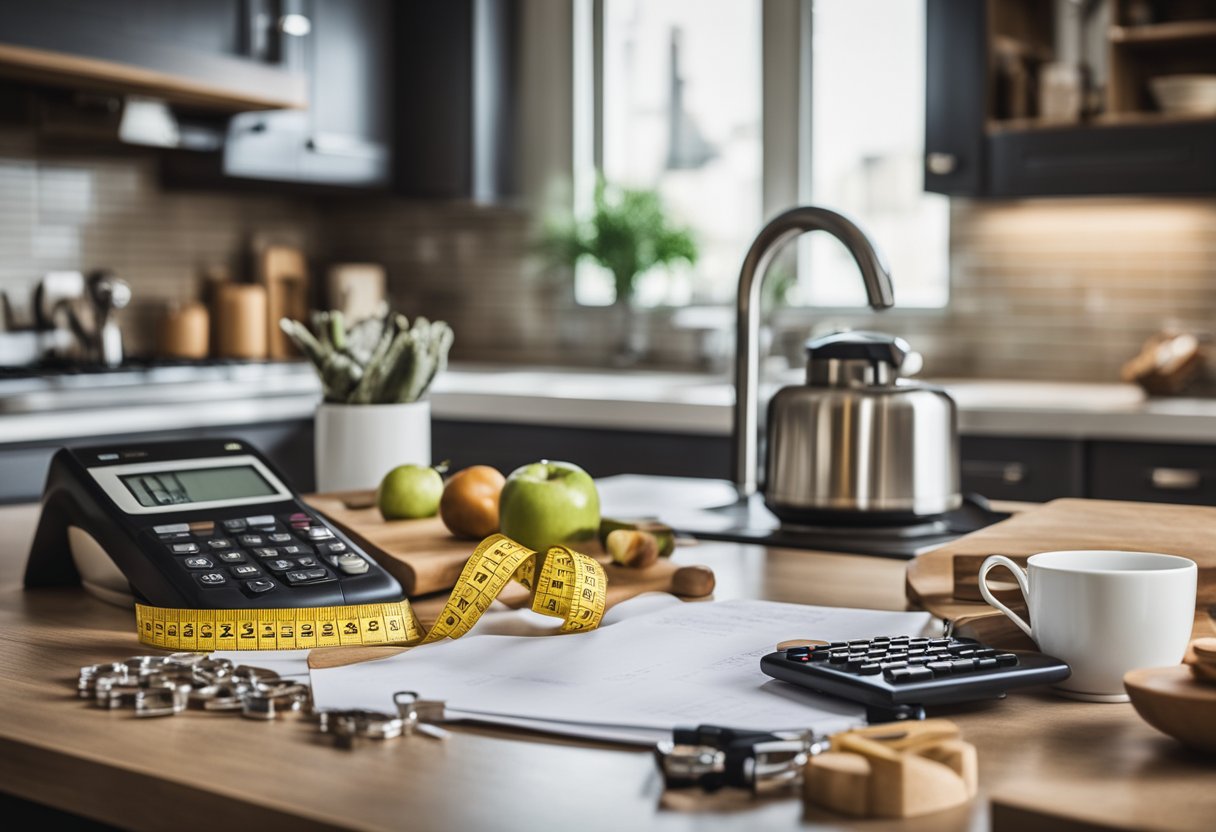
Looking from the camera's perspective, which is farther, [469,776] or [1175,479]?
[1175,479]

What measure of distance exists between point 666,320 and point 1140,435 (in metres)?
1.76

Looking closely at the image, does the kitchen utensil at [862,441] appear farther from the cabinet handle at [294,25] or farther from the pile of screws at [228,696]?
the cabinet handle at [294,25]

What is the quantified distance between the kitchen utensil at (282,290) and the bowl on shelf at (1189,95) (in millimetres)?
2645

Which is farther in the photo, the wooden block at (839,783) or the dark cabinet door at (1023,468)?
the dark cabinet door at (1023,468)

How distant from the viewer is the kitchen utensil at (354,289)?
15.2ft

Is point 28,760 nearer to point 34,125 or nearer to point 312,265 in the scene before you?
point 34,125

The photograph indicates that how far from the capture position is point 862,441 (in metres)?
1.62

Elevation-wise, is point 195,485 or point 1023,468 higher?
point 195,485

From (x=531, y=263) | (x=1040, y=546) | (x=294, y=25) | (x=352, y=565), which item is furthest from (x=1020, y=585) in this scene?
(x=531, y=263)

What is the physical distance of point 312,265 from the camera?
16.3ft

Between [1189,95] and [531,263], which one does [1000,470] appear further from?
[531,263]

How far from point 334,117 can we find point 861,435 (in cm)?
295

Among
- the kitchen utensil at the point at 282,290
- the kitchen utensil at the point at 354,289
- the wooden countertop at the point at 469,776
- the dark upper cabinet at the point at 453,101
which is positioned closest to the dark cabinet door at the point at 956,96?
the dark upper cabinet at the point at 453,101

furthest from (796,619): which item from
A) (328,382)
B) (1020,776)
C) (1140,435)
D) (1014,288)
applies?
(1014,288)
